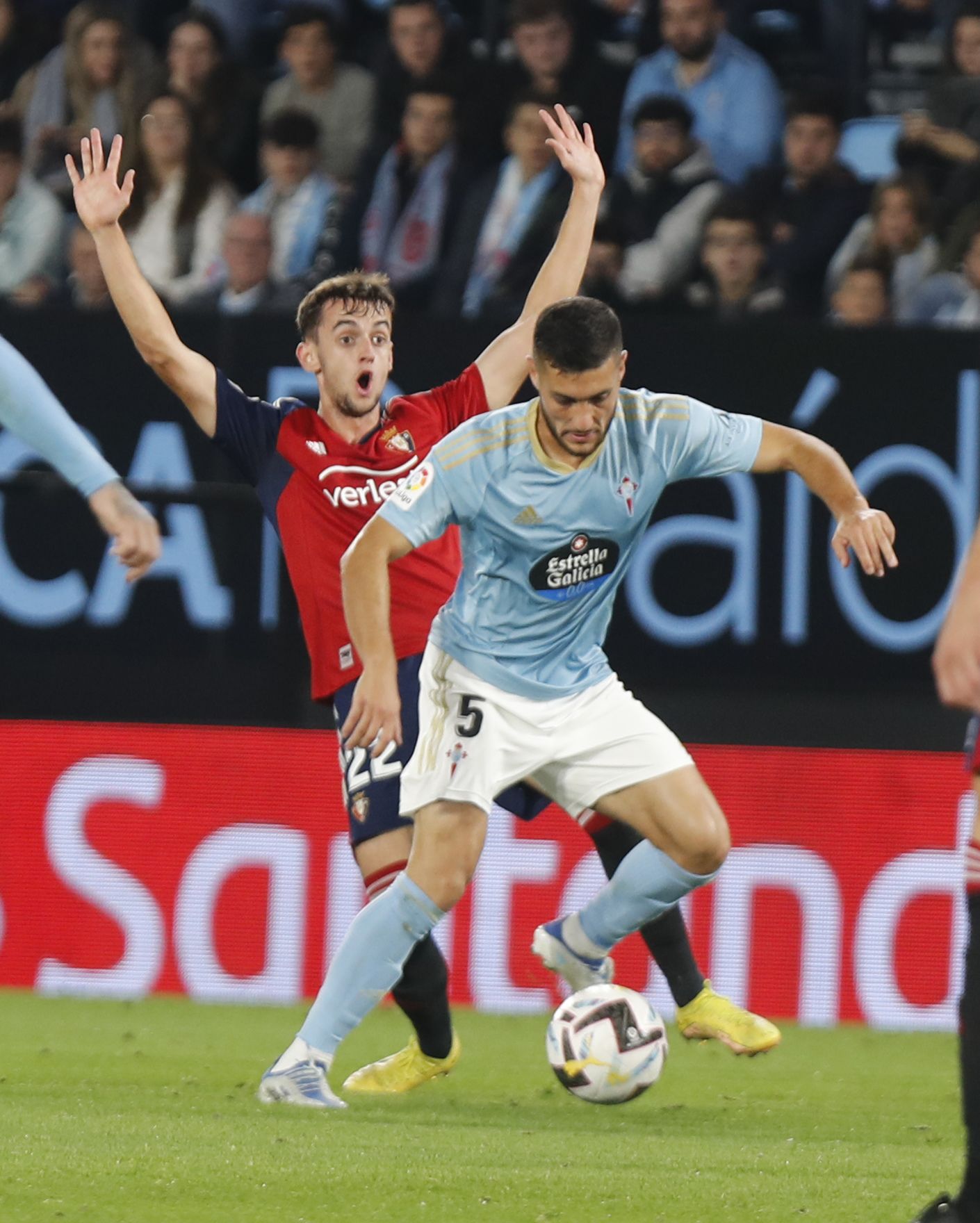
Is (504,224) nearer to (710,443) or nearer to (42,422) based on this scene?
(710,443)

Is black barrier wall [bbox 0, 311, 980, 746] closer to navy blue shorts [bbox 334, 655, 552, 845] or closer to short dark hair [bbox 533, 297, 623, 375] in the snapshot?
navy blue shorts [bbox 334, 655, 552, 845]

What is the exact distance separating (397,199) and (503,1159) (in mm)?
5924

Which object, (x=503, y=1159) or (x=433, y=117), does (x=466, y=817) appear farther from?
(x=433, y=117)

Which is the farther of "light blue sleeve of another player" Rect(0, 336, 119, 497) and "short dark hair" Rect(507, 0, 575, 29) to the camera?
"short dark hair" Rect(507, 0, 575, 29)

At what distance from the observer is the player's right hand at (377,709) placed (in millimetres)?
5512

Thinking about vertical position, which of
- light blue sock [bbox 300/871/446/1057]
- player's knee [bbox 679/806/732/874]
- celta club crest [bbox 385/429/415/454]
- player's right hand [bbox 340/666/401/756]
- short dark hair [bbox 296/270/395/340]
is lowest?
light blue sock [bbox 300/871/446/1057]

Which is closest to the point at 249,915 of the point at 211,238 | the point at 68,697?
the point at 68,697

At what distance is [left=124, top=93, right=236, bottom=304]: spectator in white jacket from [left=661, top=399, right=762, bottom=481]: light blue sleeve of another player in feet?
15.6

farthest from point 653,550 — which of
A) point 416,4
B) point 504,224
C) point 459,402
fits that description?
point 416,4

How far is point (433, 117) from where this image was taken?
406 inches

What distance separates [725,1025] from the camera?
6473mm

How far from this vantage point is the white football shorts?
597 centimetres

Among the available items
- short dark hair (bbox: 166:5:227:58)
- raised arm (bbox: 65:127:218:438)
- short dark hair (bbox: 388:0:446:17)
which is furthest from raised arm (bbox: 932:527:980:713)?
short dark hair (bbox: 166:5:227:58)

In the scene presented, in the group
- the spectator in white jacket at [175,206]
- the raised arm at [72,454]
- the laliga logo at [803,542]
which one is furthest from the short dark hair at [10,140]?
the raised arm at [72,454]
